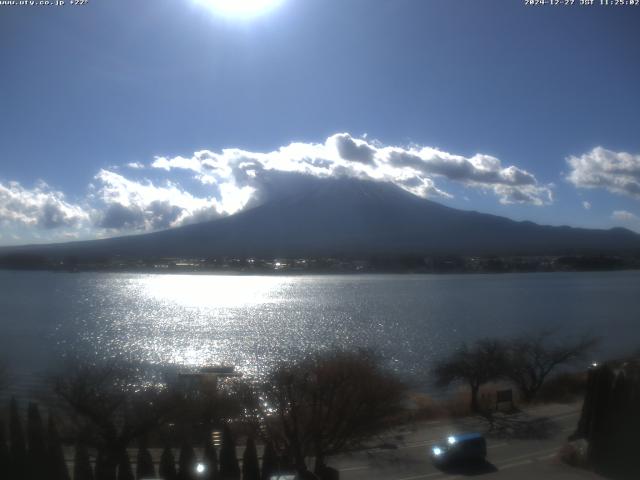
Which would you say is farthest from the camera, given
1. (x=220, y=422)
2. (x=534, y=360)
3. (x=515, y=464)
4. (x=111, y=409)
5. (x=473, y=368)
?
(x=534, y=360)

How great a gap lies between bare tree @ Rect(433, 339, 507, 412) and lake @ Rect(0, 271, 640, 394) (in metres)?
0.80

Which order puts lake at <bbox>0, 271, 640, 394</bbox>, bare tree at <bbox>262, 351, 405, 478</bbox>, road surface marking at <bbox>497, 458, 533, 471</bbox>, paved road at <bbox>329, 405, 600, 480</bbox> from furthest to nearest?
lake at <bbox>0, 271, 640, 394</bbox>
bare tree at <bbox>262, 351, 405, 478</bbox>
road surface marking at <bbox>497, 458, 533, 471</bbox>
paved road at <bbox>329, 405, 600, 480</bbox>

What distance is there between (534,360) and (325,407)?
7885 mm

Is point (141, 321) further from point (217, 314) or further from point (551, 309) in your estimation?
point (551, 309)

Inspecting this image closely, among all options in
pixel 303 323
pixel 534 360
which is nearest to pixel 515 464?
pixel 534 360

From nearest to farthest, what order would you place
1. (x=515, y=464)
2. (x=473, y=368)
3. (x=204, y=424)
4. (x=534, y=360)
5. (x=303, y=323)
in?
(x=515, y=464), (x=204, y=424), (x=473, y=368), (x=534, y=360), (x=303, y=323)

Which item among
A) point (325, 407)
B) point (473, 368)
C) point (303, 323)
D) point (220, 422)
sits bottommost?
point (303, 323)

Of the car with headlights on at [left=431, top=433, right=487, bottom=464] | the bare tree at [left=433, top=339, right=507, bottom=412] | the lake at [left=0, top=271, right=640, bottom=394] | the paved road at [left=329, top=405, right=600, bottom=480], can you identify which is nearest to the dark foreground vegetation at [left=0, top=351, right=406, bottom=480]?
the paved road at [left=329, top=405, right=600, bottom=480]

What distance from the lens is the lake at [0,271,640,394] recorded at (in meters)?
17.1

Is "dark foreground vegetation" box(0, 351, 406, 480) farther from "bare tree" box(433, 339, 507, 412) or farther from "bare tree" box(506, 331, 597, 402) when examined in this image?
"bare tree" box(506, 331, 597, 402)

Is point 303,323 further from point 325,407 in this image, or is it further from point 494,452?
point 494,452

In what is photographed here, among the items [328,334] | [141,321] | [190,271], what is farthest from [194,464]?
[190,271]

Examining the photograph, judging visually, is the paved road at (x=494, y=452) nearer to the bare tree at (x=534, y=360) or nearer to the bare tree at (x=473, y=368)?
the bare tree at (x=473, y=368)

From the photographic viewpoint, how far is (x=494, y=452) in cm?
782
